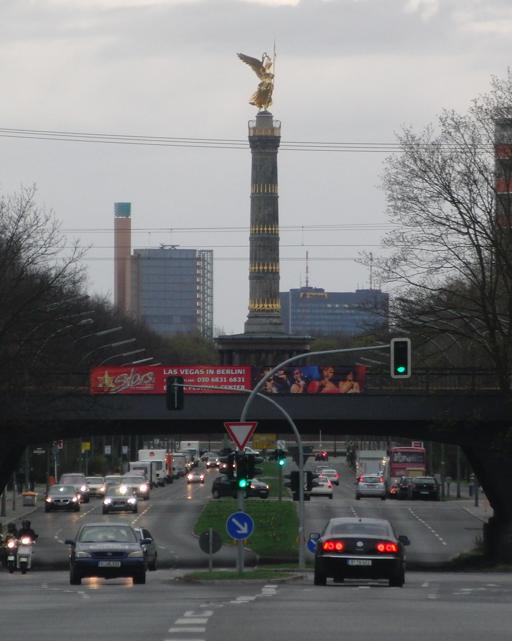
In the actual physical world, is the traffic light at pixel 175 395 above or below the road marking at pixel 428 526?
above

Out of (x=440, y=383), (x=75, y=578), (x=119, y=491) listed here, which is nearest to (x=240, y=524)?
(x=75, y=578)

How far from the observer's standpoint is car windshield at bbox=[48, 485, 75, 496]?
85125 mm

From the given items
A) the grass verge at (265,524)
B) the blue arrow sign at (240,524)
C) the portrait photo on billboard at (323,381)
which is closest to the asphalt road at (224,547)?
the grass verge at (265,524)

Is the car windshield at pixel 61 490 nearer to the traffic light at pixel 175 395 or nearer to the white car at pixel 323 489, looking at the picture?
the white car at pixel 323 489

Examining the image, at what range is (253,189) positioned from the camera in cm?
14288

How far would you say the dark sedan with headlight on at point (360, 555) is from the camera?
30.3 metres

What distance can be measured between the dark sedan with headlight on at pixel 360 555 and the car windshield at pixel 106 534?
5.02 metres

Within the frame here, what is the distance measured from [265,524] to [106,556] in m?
36.1

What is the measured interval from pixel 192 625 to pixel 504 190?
3931cm

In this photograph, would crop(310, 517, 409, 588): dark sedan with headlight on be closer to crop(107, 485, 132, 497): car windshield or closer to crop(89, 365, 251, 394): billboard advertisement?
crop(89, 365, 251, 394): billboard advertisement

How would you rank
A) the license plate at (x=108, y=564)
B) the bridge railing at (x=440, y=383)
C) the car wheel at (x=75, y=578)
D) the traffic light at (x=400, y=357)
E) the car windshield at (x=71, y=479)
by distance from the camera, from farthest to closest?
the car windshield at (x=71, y=479), the bridge railing at (x=440, y=383), the traffic light at (x=400, y=357), the car wheel at (x=75, y=578), the license plate at (x=108, y=564)

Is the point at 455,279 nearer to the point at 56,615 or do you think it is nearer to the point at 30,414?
the point at 30,414

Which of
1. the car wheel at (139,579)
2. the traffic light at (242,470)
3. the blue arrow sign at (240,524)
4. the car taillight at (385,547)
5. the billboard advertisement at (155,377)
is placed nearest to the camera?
the car taillight at (385,547)

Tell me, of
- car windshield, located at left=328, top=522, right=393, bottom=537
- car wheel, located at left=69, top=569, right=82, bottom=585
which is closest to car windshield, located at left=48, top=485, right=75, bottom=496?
car wheel, located at left=69, top=569, right=82, bottom=585
